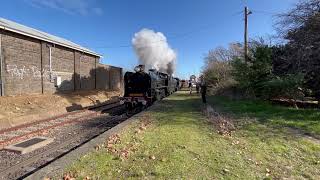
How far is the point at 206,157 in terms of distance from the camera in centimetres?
670

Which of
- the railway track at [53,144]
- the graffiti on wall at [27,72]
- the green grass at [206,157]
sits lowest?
the railway track at [53,144]

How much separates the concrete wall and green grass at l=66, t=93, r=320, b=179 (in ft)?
41.4

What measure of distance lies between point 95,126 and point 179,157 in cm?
750

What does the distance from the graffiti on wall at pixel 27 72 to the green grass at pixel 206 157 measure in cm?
1252

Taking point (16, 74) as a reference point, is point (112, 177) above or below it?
below

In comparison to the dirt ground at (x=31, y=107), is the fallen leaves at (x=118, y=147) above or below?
below

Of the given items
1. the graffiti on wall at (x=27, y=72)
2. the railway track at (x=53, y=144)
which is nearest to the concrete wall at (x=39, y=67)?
the graffiti on wall at (x=27, y=72)

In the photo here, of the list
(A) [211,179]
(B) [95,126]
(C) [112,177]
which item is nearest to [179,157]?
(A) [211,179]

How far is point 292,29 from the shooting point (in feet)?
48.9

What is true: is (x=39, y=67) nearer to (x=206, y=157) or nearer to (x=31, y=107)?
(x=31, y=107)

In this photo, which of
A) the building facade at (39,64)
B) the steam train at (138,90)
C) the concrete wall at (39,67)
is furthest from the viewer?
the steam train at (138,90)

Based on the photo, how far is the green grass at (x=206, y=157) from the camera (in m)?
5.65

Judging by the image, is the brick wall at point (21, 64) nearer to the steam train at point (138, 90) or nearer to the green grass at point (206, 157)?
the steam train at point (138, 90)

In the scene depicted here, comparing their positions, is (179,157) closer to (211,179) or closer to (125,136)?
(211,179)
